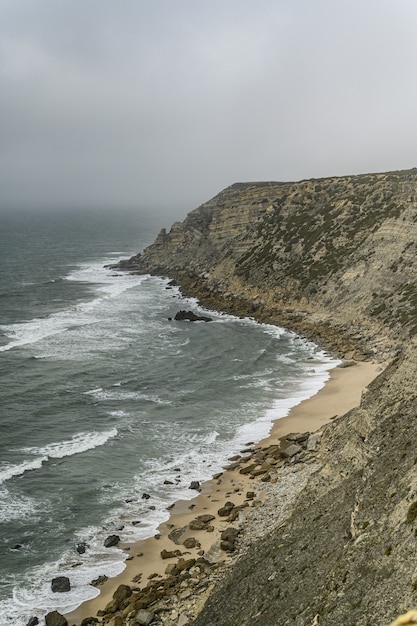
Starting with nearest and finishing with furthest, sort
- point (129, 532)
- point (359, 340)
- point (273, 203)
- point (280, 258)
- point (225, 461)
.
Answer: point (129, 532), point (225, 461), point (359, 340), point (280, 258), point (273, 203)

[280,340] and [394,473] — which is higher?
[394,473]

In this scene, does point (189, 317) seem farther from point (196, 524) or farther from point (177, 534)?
point (177, 534)

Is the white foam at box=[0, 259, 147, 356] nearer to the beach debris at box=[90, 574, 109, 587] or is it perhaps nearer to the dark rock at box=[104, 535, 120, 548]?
the dark rock at box=[104, 535, 120, 548]

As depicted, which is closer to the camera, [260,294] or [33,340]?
[33,340]

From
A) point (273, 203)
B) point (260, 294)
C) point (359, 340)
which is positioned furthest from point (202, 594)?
point (273, 203)

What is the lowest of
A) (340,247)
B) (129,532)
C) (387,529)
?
(129,532)

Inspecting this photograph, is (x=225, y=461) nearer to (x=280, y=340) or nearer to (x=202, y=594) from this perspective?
(x=202, y=594)

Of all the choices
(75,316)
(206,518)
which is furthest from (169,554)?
(75,316)
